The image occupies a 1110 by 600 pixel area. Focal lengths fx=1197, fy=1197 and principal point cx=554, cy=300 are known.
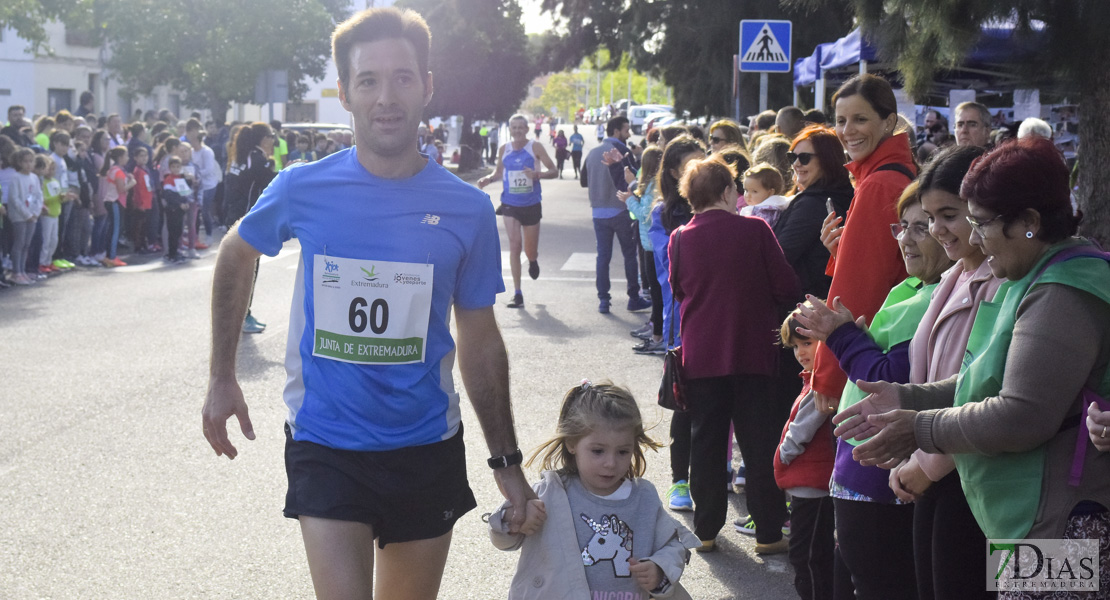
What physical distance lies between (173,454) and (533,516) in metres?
4.16

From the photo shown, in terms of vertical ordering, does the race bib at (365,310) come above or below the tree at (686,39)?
below

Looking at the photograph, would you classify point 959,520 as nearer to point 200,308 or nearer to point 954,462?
point 954,462

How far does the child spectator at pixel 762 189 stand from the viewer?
6.24 meters

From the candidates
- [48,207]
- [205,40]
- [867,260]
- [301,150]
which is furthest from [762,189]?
[205,40]

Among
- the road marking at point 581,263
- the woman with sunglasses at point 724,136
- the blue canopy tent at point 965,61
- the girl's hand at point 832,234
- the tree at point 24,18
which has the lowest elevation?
the road marking at point 581,263

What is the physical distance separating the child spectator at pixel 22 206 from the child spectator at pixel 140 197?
2.67 metres

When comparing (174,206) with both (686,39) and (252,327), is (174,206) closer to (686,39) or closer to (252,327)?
(252,327)

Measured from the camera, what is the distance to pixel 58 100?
167ft

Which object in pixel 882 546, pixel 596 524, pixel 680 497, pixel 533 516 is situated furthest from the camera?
pixel 680 497

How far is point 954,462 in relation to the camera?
3.06 m

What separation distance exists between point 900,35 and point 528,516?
4479 millimetres

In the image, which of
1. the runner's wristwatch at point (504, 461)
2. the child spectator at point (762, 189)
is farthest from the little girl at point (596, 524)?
the child spectator at point (762, 189)

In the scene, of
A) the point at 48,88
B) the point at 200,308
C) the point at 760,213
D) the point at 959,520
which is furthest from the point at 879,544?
the point at 48,88

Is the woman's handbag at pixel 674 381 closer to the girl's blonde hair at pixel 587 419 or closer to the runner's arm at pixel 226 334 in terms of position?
the girl's blonde hair at pixel 587 419
